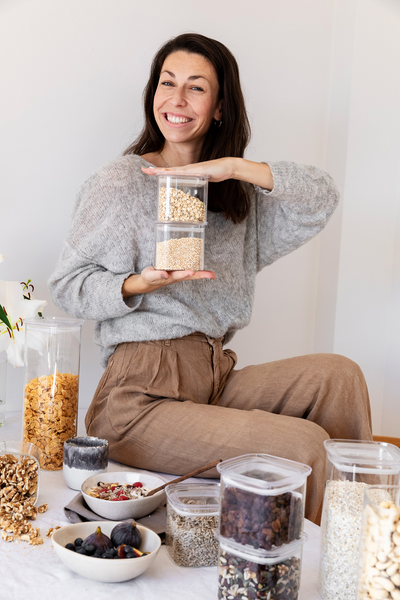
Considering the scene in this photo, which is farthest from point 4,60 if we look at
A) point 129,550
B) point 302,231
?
point 129,550

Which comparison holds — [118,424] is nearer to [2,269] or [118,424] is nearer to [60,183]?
[2,269]

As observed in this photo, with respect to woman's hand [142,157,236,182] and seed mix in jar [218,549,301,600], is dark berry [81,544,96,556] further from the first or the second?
woman's hand [142,157,236,182]

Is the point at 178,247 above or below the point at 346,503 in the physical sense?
above

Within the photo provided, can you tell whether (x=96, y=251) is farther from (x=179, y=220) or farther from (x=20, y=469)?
(x=20, y=469)

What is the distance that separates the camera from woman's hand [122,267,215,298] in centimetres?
143

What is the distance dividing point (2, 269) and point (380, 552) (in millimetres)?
1603

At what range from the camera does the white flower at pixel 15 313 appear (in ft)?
5.42

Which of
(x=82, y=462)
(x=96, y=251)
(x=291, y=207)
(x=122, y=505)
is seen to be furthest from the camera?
(x=291, y=207)

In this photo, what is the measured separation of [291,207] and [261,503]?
109cm

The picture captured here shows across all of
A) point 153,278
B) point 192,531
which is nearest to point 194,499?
point 192,531

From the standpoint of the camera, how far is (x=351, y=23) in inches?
94.7

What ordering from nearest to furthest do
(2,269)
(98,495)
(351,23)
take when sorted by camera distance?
(98,495) → (2,269) → (351,23)

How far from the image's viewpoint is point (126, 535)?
3.23 feet

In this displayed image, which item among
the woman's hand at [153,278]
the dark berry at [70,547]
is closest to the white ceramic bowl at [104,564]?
the dark berry at [70,547]
